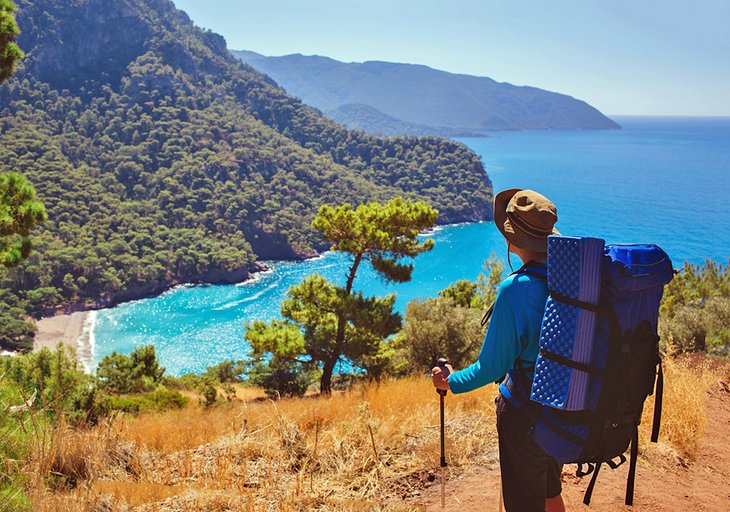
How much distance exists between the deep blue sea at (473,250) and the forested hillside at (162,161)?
568 cm

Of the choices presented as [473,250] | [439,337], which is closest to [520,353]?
[439,337]

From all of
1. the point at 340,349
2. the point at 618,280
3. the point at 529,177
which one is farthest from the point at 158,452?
the point at 529,177

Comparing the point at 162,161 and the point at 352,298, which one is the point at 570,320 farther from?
the point at 162,161

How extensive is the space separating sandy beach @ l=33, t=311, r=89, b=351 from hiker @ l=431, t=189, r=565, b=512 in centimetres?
4633

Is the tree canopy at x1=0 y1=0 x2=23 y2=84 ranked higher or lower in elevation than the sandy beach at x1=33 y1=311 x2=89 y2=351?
higher

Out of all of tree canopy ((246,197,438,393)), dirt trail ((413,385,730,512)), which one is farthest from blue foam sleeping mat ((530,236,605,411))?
tree canopy ((246,197,438,393))

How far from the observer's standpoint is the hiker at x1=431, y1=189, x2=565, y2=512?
1635 mm

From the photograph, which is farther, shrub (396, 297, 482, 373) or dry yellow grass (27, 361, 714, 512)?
shrub (396, 297, 482, 373)

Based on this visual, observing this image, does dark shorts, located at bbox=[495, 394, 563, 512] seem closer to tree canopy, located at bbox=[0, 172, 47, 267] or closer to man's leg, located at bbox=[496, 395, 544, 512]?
man's leg, located at bbox=[496, 395, 544, 512]

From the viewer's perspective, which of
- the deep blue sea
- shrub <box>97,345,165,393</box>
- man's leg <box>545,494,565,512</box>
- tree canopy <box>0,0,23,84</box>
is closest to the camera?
man's leg <box>545,494,565,512</box>

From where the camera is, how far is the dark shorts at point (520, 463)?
166 centimetres

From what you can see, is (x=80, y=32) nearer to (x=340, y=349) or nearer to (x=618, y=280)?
(x=340, y=349)

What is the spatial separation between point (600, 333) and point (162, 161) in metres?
94.4

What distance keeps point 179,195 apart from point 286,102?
184 feet
